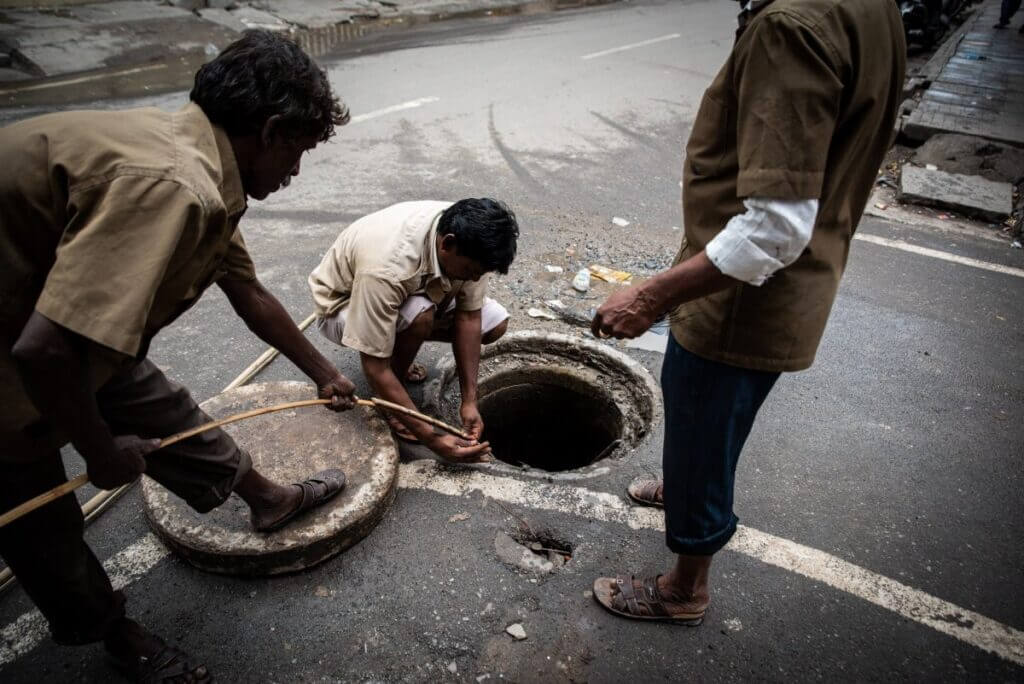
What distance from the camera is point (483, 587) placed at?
2.29 meters

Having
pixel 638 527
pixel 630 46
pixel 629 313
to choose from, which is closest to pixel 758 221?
pixel 629 313

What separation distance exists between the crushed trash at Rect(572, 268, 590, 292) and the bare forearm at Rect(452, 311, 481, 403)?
4.46 feet

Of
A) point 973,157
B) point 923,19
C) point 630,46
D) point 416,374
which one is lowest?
point 416,374

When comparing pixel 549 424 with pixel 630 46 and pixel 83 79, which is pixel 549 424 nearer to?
pixel 83 79

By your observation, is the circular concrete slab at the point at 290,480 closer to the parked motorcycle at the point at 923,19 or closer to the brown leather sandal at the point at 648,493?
the brown leather sandal at the point at 648,493

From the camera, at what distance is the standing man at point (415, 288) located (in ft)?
7.77

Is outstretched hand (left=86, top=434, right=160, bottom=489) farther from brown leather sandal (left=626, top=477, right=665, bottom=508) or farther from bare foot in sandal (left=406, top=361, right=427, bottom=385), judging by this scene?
brown leather sandal (left=626, top=477, right=665, bottom=508)

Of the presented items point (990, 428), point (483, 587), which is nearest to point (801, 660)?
point (483, 587)

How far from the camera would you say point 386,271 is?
248 centimetres

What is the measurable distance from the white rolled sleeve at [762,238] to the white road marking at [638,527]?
1.53 metres

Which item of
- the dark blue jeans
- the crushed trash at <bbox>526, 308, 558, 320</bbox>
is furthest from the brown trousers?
the crushed trash at <bbox>526, 308, 558, 320</bbox>

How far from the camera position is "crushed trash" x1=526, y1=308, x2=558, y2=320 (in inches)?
152

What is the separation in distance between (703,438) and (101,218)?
1.61 meters

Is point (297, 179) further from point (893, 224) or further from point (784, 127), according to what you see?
point (893, 224)
